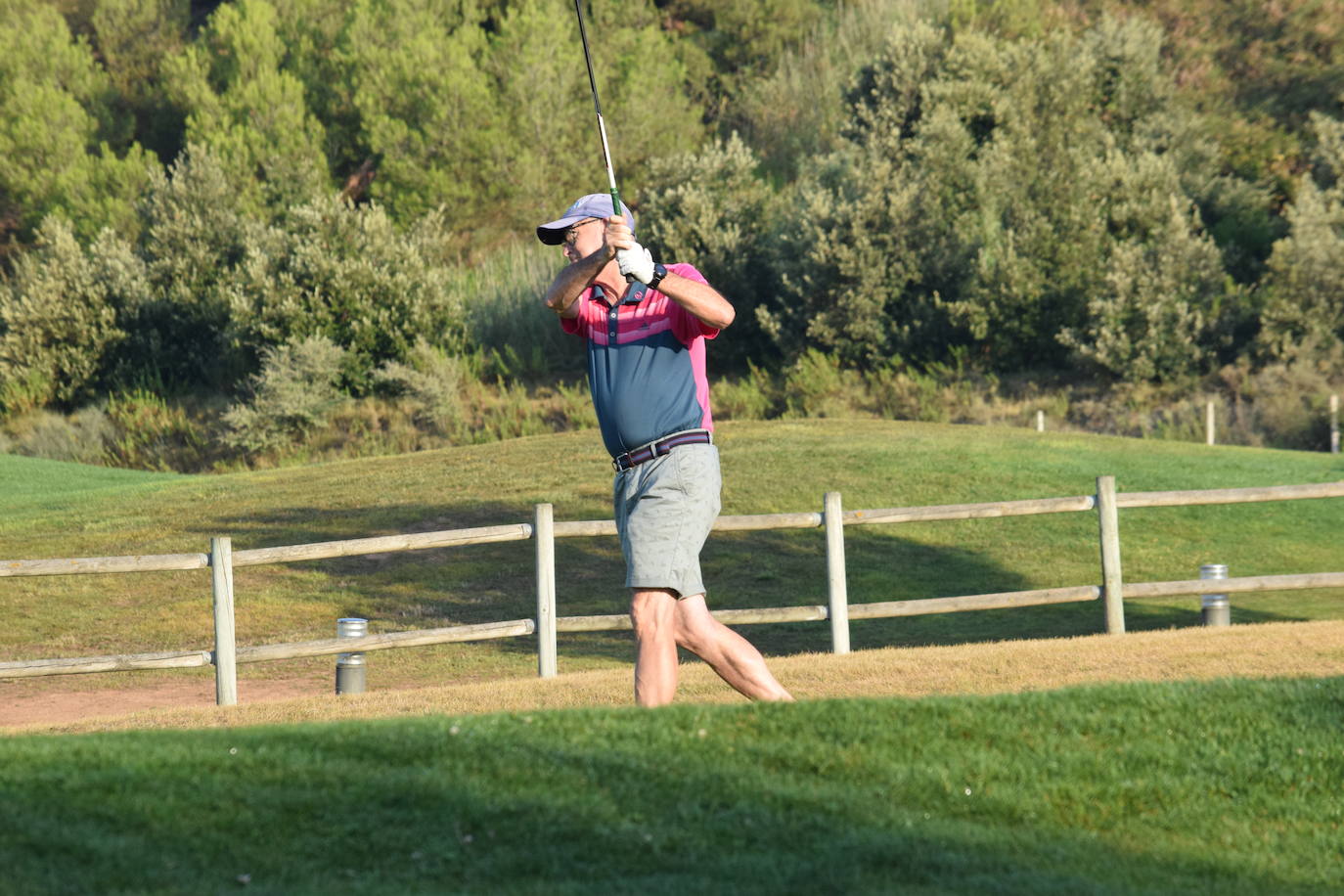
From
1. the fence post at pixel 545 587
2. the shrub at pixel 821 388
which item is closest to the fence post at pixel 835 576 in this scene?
the fence post at pixel 545 587

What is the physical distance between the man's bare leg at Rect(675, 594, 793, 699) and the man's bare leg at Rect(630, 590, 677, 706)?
0.05 meters

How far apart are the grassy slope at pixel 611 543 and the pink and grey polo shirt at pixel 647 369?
7.30 m

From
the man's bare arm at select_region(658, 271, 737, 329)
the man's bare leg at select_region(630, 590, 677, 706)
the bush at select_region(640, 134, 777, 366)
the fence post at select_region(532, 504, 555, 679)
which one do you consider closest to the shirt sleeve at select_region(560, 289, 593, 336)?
the man's bare arm at select_region(658, 271, 737, 329)

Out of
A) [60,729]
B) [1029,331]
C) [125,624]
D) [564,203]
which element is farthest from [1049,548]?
[564,203]

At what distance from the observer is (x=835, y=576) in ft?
36.5

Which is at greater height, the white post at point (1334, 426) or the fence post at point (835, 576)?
the white post at point (1334, 426)

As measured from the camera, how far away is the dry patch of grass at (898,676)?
8.83 metres

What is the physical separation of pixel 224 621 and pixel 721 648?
5078 mm

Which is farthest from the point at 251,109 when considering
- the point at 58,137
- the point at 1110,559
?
the point at 1110,559

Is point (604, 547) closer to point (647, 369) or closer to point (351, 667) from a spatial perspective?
point (351, 667)

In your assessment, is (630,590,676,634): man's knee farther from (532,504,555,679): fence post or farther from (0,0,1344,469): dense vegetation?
(0,0,1344,469): dense vegetation

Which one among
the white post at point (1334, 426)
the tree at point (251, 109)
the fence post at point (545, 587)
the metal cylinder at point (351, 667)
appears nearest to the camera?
the metal cylinder at point (351, 667)

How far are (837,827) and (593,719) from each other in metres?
1.26

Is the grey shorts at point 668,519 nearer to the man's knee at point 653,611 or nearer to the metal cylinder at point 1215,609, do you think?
the man's knee at point 653,611
